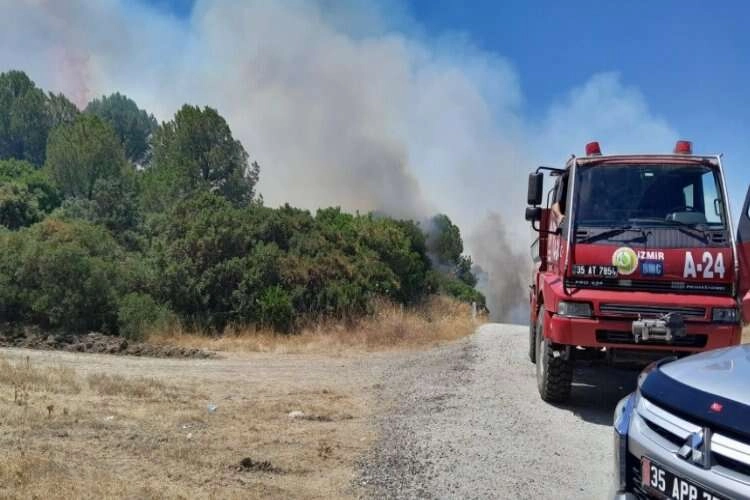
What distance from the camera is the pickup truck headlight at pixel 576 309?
689 cm

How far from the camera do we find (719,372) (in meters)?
3.13

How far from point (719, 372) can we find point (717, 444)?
1.85 ft

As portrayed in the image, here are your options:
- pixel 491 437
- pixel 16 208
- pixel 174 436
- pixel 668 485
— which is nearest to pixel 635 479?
pixel 668 485

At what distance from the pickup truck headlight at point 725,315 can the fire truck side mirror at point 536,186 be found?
2.27 m

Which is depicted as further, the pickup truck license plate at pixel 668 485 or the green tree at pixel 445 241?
the green tree at pixel 445 241

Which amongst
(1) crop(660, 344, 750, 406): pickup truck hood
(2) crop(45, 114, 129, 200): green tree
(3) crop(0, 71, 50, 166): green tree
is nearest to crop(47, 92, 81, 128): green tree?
(3) crop(0, 71, 50, 166): green tree

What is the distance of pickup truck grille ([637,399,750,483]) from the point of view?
100 inches

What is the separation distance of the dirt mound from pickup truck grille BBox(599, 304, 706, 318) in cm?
973

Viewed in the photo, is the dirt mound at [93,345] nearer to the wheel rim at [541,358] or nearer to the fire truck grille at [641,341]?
the wheel rim at [541,358]

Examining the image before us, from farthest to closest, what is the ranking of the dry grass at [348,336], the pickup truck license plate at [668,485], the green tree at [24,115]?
the green tree at [24,115] < the dry grass at [348,336] < the pickup truck license plate at [668,485]

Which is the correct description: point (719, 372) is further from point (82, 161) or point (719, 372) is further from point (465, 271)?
point (82, 161)

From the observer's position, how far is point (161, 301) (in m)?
19.1

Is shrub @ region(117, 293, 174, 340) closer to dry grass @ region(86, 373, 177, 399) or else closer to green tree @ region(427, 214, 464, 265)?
dry grass @ region(86, 373, 177, 399)

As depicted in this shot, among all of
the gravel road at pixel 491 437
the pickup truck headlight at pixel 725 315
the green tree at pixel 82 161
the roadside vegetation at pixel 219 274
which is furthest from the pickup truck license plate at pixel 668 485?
the green tree at pixel 82 161
